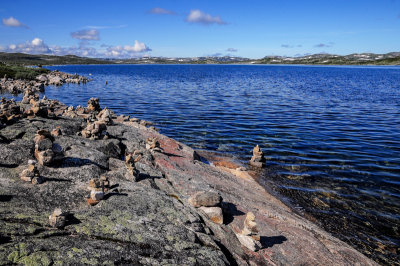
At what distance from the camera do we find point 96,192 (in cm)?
898

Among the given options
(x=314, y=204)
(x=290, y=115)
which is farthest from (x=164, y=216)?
(x=290, y=115)

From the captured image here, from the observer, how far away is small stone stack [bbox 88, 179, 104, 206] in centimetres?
891

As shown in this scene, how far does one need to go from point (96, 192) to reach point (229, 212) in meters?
5.92

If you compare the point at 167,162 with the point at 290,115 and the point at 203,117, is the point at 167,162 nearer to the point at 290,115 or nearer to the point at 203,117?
the point at 203,117

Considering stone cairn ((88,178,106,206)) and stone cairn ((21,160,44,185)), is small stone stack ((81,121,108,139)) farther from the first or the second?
stone cairn ((88,178,106,206))

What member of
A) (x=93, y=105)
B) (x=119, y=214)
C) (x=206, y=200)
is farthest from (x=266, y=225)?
(x=93, y=105)

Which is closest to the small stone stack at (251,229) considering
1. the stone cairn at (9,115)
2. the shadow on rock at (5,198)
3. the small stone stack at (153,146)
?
the shadow on rock at (5,198)

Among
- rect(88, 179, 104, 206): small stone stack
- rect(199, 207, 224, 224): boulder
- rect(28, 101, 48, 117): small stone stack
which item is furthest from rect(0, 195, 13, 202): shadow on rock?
rect(28, 101, 48, 117): small stone stack

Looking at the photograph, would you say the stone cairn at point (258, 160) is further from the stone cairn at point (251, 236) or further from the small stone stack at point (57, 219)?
the small stone stack at point (57, 219)

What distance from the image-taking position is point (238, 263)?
8.53 meters

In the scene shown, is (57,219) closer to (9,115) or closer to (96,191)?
(96,191)

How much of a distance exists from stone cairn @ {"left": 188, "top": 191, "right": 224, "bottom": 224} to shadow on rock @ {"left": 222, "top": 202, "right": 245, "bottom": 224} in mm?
515

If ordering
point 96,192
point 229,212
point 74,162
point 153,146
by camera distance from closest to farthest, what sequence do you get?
point 96,192 → point 74,162 → point 229,212 → point 153,146

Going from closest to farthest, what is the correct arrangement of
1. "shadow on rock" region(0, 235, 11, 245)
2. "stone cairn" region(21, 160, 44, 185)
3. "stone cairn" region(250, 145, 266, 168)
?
"shadow on rock" region(0, 235, 11, 245) → "stone cairn" region(21, 160, 44, 185) → "stone cairn" region(250, 145, 266, 168)
